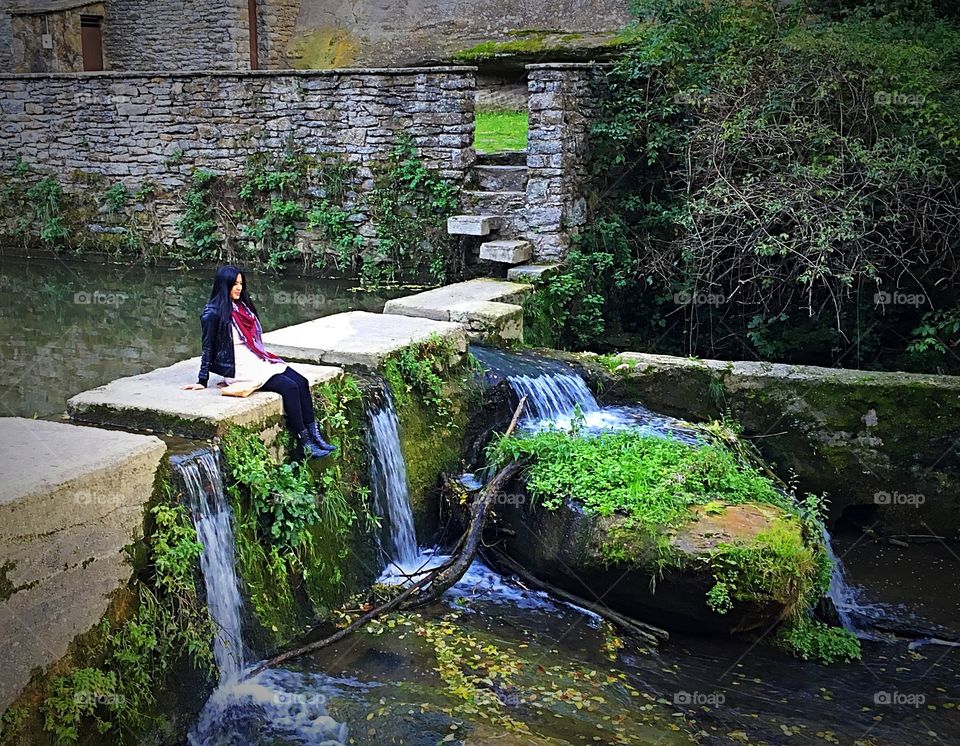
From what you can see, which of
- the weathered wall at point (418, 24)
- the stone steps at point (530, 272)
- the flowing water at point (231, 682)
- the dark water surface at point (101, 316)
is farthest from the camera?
the weathered wall at point (418, 24)

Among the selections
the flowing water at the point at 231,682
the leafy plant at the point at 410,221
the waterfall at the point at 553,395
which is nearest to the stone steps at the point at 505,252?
the leafy plant at the point at 410,221

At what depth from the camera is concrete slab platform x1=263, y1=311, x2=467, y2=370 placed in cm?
663

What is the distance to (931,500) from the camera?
7441 millimetres

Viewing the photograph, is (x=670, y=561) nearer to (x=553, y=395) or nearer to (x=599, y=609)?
(x=599, y=609)

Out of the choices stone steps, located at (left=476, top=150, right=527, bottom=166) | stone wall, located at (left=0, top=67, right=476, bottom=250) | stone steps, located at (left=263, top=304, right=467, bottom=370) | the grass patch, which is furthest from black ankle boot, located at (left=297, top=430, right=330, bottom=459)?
the grass patch

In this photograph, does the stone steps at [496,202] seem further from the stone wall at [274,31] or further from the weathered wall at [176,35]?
the weathered wall at [176,35]

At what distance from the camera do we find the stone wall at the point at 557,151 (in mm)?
9617

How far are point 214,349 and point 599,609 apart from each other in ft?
8.76

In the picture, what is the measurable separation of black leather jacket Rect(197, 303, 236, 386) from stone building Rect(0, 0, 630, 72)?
10.5m

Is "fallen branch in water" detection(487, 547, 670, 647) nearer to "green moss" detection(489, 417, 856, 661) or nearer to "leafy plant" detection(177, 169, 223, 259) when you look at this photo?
"green moss" detection(489, 417, 856, 661)

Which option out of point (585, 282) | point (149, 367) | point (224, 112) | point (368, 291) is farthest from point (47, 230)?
point (585, 282)

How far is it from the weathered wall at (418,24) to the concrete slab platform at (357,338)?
29.8 ft

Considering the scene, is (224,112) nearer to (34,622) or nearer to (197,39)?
(197,39)

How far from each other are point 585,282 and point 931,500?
3.94 meters
